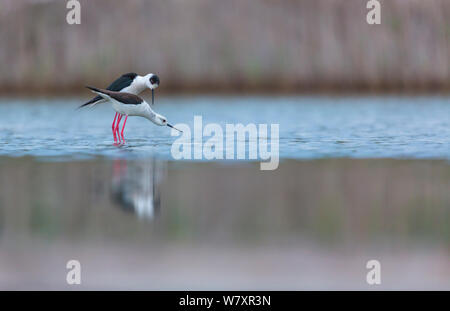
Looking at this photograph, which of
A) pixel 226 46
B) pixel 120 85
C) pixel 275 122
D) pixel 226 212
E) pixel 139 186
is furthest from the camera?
pixel 226 46


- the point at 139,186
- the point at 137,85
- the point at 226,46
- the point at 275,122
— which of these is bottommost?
the point at 139,186

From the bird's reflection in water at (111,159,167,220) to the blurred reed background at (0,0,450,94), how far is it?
998 centimetres

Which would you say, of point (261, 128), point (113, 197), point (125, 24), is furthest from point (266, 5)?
point (113, 197)

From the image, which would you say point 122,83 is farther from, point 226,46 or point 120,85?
point 226,46

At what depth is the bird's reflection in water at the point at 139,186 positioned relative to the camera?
548 centimetres

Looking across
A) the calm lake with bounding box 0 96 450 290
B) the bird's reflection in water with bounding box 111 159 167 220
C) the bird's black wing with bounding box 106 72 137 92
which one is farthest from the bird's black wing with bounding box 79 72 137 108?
the bird's reflection in water with bounding box 111 159 167 220

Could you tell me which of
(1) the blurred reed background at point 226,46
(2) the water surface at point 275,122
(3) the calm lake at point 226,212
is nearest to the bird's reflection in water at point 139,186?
(3) the calm lake at point 226,212

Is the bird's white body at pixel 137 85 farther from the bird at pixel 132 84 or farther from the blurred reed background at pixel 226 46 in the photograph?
the blurred reed background at pixel 226 46

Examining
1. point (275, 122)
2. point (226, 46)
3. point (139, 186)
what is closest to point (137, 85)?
point (275, 122)

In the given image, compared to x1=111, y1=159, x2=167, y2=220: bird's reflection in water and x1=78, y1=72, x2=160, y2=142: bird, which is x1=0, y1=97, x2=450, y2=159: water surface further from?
x1=111, y1=159, x2=167, y2=220: bird's reflection in water

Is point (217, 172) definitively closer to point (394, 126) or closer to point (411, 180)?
point (411, 180)

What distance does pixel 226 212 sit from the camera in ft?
17.6

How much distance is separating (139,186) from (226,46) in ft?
38.2

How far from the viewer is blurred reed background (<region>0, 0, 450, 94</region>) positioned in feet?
57.2
